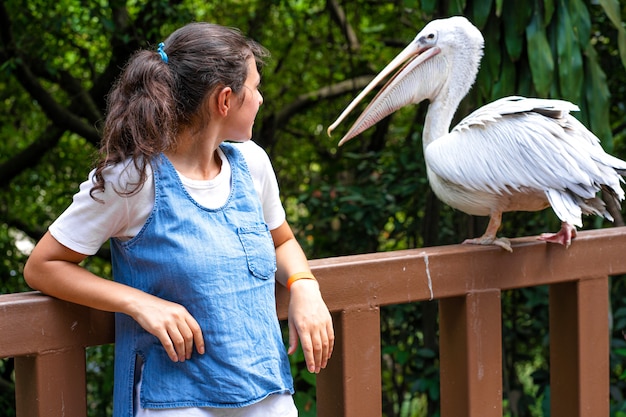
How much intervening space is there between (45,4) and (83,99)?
534 mm

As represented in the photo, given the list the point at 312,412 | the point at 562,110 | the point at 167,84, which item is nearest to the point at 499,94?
the point at 562,110

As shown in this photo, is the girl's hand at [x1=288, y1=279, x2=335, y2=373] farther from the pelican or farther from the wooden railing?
the pelican

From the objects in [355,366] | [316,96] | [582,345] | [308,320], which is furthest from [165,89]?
[316,96]

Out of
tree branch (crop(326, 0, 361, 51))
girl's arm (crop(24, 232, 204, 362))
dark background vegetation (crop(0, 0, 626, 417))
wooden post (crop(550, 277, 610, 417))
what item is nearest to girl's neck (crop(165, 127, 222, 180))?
girl's arm (crop(24, 232, 204, 362))

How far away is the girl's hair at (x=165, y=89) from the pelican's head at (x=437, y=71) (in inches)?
31.8

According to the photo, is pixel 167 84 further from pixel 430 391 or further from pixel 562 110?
pixel 430 391

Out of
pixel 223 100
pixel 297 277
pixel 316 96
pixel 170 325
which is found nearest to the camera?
pixel 170 325

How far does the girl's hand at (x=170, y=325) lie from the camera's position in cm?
134

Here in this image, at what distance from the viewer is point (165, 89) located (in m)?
1.41

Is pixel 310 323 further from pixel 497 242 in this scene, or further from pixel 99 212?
pixel 497 242

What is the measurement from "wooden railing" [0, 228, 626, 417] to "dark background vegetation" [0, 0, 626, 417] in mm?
745

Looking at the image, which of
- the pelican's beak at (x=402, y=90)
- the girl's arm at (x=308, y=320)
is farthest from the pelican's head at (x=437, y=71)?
the girl's arm at (x=308, y=320)

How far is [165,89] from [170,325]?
40 centimetres

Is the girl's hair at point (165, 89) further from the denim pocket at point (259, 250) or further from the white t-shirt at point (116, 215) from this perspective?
the denim pocket at point (259, 250)
